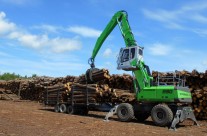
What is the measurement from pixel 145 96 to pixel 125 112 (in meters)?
1.32

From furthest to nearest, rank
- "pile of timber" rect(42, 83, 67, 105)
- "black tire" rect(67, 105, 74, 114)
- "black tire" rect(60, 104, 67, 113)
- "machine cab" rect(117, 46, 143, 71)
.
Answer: "pile of timber" rect(42, 83, 67, 105) → "black tire" rect(60, 104, 67, 113) → "black tire" rect(67, 105, 74, 114) → "machine cab" rect(117, 46, 143, 71)

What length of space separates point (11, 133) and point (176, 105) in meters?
8.57

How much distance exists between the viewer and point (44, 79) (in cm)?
3281

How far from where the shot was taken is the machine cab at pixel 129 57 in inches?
705

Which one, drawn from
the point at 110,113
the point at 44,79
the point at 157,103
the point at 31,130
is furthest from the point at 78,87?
the point at 44,79

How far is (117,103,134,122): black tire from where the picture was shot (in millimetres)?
17641

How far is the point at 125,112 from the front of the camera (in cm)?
1791

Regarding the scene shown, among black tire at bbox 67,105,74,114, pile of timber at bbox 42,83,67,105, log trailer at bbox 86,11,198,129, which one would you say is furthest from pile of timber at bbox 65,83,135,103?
log trailer at bbox 86,11,198,129

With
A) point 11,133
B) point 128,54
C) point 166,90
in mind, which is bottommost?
point 11,133

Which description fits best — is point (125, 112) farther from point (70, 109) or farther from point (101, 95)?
point (70, 109)

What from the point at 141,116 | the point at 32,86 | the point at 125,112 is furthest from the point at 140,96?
the point at 32,86

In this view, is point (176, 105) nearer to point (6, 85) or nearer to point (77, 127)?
point (77, 127)

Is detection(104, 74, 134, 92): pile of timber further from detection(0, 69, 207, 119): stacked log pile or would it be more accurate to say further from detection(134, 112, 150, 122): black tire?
detection(134, 112, 150, 122): black tire

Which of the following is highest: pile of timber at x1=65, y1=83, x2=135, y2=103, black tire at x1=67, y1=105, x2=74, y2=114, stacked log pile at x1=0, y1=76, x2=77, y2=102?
stacked log pile at x1=0, y1=76, x2=77, y2=102
